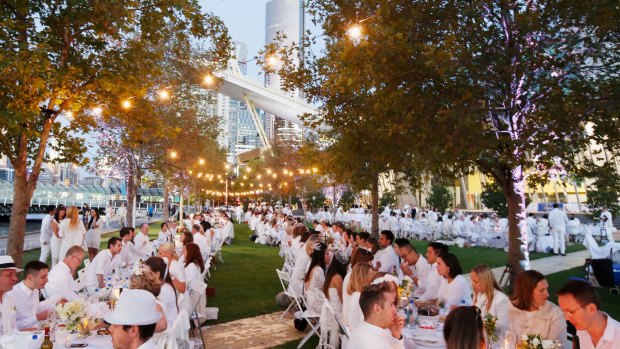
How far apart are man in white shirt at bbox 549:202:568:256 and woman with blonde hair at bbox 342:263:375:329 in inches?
621

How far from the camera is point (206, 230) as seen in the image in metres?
15.7

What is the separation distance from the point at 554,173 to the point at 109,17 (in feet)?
28.8

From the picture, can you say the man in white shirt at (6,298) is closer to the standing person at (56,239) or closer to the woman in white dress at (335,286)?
the woman in white dress at (335,286)

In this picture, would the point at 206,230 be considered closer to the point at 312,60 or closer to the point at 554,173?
the point at 312,60

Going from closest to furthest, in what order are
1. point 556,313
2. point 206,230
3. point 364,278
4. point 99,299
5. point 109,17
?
point 556,313
point 364,278
point 99,299
point 109,17
point 206,230

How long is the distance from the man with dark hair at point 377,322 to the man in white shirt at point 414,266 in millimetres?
4293

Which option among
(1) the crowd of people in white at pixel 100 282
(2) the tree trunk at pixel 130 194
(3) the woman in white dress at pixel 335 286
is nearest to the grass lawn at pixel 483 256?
(3) the woman in white dress at pixel 335 286

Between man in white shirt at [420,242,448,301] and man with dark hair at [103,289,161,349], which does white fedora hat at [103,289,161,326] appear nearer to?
man with dark hair at [103,289,161,349]

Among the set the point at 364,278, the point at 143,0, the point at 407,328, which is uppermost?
the point at 143,0

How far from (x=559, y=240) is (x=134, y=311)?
19.5 meters

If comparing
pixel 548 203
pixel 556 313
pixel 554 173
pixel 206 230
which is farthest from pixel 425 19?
A: pixel 548 203

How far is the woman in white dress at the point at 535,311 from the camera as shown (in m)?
4.47

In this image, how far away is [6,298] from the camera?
4.83 m

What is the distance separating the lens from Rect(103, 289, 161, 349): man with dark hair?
A: 283cm
